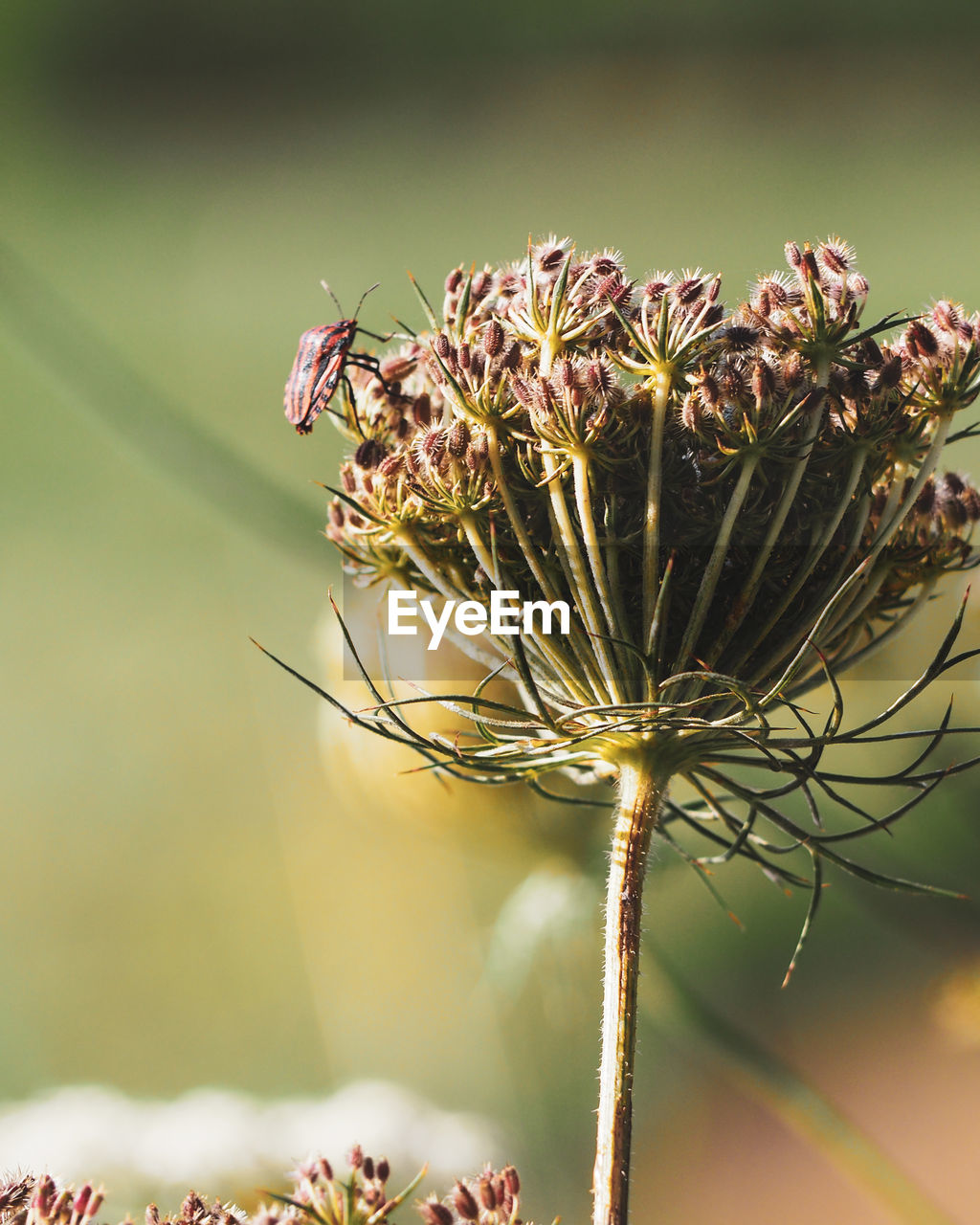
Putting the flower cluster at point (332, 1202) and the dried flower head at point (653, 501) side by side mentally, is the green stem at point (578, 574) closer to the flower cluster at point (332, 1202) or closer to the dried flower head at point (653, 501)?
the dried flower head at point (653, 501)

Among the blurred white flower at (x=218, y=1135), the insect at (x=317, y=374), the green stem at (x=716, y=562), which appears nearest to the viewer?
the green stem at (x=716, y=562)

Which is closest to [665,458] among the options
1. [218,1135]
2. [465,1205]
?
[465,1205]

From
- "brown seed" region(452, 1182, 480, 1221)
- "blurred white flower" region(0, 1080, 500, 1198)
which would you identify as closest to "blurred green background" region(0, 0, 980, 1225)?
"blurred white flower" region(0, 1080, 500, 1198)

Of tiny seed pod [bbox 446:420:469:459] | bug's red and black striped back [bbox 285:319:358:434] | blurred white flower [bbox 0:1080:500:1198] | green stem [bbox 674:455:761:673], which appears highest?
bug's red and black striped back [bbox 285:319:358:434]

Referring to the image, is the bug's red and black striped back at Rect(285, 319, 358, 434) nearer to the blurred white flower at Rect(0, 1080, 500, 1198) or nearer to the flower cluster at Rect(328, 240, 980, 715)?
the flower cluster at Rect(328, 240, 980, 715)

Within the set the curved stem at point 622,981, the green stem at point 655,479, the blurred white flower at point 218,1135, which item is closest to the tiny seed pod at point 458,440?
the green stem at point 655,479

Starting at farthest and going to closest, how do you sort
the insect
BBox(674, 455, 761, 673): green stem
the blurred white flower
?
the blurred white flower → the insect → BBox(674, 455, 761, 673): green stem

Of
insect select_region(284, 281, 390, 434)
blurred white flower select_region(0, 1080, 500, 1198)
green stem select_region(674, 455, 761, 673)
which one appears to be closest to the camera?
green stem select_region(674, 455, 761, 673)

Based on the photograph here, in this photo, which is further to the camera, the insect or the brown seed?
the insect
